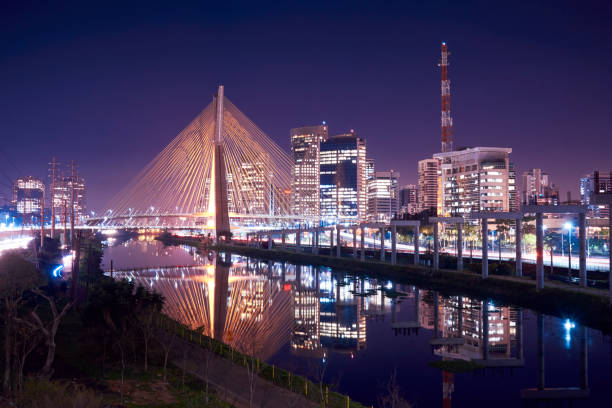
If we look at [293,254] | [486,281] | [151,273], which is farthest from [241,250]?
[486,281]

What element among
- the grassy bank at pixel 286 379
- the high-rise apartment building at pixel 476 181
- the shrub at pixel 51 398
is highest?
the high-rise apartment building at pixel 476 181

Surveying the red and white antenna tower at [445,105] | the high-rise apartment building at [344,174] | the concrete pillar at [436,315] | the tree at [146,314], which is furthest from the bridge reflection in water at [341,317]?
the high-rise apartment building at [344,174]

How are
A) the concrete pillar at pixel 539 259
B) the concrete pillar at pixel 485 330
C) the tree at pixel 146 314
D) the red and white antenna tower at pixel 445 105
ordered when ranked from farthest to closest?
the red and white antenna tower at pixel 445 105 < the concrete pillar at pixel 539 259 < the concrete pillar at pixel 485 330 < the tree at pixel 146 314

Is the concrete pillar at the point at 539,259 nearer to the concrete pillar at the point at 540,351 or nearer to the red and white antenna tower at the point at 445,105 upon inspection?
the concrete pillar at the point at 540,351

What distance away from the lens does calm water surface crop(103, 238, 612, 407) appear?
15.2 meters

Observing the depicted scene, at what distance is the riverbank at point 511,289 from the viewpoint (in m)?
21.3

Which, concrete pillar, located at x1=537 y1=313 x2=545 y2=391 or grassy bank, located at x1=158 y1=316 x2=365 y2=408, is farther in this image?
concrete pillar, located at x1=537 y1=313 x2=545 y2=391

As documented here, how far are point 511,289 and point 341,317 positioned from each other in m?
9.56

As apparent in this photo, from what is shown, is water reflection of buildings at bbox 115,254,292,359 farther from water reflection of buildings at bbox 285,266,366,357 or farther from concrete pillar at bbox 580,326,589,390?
concrete pillar at bbox 580,326,589,390

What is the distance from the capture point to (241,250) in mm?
68125

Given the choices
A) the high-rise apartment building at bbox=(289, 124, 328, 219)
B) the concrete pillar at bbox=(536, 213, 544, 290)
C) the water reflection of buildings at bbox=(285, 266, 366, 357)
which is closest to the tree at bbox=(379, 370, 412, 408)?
the water reflection of buildings at bbox=(285, 266, 366, 357)

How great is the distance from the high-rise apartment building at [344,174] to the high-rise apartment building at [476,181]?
180 ft

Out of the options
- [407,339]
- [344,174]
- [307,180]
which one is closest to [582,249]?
[407,339]

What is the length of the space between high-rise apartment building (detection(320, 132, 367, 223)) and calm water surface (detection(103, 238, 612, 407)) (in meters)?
149
